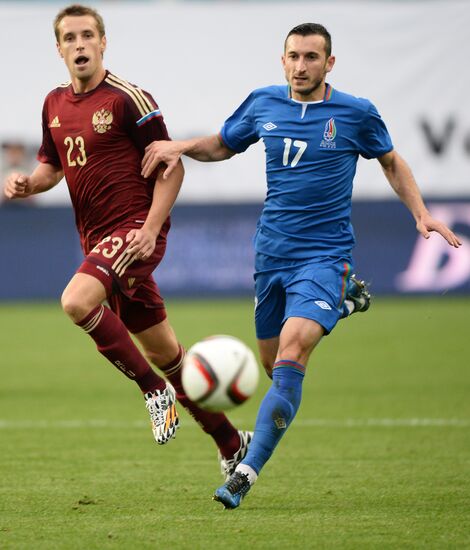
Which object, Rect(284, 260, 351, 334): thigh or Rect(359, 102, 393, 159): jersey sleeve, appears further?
Rect(359, 102, 393, 159): jersey sleeve

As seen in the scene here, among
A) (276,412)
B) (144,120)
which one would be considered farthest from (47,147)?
(276,412)

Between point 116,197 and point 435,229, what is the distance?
1.82 meters

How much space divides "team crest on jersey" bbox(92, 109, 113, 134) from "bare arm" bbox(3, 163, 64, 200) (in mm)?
656

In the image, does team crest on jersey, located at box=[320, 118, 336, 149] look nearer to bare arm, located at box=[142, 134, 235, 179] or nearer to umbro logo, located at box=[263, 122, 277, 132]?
umbro logo, located at box=[263, 122, 277, 132]

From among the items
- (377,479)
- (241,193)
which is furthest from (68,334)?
(377,479)

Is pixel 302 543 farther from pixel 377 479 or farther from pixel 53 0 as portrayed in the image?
pixel 53 0

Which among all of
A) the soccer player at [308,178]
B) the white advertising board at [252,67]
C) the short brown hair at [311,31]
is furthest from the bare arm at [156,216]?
the white advertising board at [252,67]

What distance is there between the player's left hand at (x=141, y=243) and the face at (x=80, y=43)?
3.20 ft

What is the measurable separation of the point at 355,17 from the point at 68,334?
8252mm

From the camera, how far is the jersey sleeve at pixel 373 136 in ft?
23.0

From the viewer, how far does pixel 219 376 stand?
6.31 metres

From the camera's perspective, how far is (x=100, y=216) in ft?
23.7

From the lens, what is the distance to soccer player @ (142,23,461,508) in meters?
6.87

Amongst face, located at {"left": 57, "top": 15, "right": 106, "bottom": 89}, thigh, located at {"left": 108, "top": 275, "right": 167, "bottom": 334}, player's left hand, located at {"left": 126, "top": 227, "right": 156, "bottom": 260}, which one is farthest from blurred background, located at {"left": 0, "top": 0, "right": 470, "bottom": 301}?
player's left hand, located at {"left": 126, "top": 227, "right": 156, "bottom": 260}
